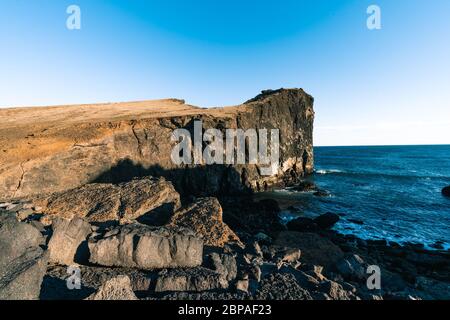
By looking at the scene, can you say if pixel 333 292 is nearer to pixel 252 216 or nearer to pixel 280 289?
pixel 280 289

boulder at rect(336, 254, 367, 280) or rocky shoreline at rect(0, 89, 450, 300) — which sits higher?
rocky shoreline at rect(0, 89, 450, 300)

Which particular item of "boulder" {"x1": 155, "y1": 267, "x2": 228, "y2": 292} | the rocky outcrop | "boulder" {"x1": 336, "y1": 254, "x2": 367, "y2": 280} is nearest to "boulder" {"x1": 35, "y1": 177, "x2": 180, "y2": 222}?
the rocky outcrop

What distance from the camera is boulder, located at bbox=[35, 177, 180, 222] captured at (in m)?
14.3

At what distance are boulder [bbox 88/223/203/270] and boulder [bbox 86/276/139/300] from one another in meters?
2.47

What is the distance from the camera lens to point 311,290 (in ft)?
29.0

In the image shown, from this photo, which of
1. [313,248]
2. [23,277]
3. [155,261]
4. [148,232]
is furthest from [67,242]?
[313,248]

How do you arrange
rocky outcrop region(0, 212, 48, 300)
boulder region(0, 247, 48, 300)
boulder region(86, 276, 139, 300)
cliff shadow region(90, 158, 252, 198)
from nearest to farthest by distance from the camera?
1. boulder region(86, 276, 139, 300)
2. boulder region(0, 247, 48, 300)
3. rocky outcrop region(0, 212, 48, 300)
4. cliff shadow region(90, 158, 252, 198)

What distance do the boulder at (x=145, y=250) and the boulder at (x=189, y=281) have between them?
896 mm

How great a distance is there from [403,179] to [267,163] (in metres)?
34.6

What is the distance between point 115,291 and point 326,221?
2497 centimetres

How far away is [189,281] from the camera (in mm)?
7984

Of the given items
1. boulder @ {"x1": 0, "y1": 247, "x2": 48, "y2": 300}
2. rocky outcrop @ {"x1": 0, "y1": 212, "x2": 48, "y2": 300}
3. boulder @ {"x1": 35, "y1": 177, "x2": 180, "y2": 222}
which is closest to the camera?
boulder @ {"x1": 0, "y1": 247, "x2": 48, "y2": 300}

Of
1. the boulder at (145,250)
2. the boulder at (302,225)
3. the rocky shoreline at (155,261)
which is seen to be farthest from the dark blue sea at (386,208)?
the boulder at (145,250)

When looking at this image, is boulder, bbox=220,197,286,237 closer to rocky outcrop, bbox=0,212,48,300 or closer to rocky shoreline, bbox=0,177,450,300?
rocky shoreline, bbox=0,177,450,300
